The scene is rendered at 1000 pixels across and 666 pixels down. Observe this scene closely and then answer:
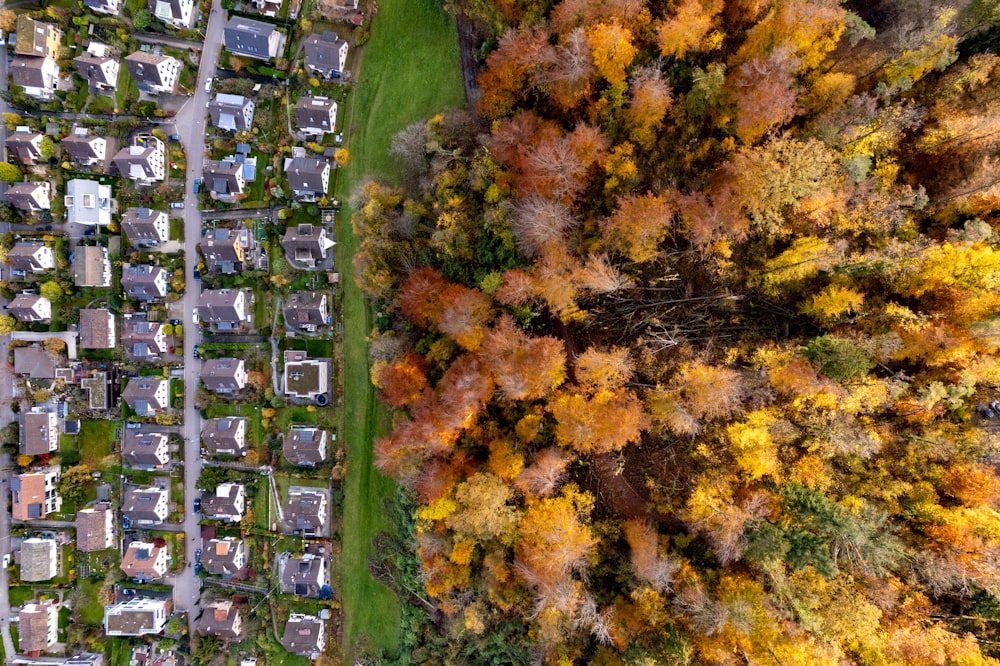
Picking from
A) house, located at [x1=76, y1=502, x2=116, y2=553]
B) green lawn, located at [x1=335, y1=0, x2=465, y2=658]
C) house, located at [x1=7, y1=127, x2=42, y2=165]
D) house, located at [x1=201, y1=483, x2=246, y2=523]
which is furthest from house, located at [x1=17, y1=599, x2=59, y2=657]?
house, located at [x1=7, y1=127, x2=42, y2=165]

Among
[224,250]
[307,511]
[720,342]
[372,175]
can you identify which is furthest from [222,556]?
[720,342]

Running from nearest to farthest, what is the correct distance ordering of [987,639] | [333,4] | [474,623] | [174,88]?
[987,639] < [474,623] < [333,4] < [174,88]

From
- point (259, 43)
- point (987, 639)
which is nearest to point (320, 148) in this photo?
point (259, 43)

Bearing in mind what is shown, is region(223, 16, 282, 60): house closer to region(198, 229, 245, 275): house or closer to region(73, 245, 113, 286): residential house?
region(198, 229, 245, 275): house

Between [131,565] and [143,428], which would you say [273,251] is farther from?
[131,565]

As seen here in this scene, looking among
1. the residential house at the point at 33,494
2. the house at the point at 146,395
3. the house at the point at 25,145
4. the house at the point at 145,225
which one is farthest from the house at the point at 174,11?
the residential house at the point at 33,494

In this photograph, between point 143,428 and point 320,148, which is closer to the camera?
point 320,148
